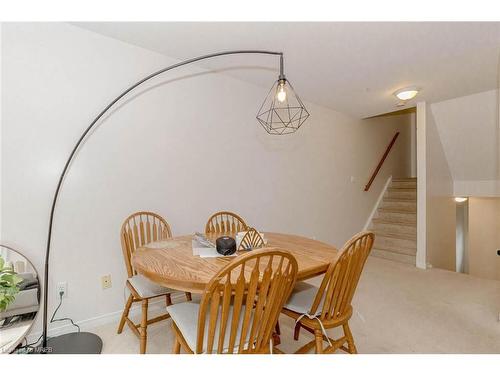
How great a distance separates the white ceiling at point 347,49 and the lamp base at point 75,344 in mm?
2280

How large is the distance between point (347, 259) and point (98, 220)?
1.87 metres

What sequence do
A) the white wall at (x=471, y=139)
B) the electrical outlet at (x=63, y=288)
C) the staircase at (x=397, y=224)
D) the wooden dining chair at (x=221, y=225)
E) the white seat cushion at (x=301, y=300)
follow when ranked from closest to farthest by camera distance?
the white seat cushion at (x=301, y=300) < the electrical outlet at (x=63, y=288) < the wooden dining chair at (x=221, y=225) < the white wall at (x=471, y=139) < the staircase at (x=397, y=224)

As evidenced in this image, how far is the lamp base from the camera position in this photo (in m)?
1.78

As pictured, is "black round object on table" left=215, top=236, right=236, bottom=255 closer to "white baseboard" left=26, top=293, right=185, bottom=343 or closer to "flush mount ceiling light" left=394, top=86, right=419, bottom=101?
"white baseboard" left=26, top=293, right=185, bottom=343

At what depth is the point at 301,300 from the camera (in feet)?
5.22

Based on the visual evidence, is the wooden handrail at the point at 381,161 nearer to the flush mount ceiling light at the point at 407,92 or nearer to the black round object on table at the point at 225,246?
the flush mount ceiling light at the point at 407,92

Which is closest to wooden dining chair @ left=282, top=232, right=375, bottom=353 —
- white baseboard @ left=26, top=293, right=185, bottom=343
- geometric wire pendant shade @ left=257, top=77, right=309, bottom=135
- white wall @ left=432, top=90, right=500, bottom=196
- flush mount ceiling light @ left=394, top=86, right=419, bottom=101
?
white baseboard @ left=26, top=293, right=185, bottom=343

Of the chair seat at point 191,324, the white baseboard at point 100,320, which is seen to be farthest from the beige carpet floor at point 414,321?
the chair seat at point 191,324

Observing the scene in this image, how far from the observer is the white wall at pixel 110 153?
6.15 ft

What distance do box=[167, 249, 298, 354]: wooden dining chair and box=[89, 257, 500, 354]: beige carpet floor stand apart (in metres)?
0.84

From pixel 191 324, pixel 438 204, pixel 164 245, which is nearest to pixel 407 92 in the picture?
pixel 438 204

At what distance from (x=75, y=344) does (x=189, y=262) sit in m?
1.15

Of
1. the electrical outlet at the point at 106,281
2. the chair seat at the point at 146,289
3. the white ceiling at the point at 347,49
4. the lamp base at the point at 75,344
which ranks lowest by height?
the lamp base at the point at 75,344

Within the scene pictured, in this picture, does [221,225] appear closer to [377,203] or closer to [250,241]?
[250,241]
